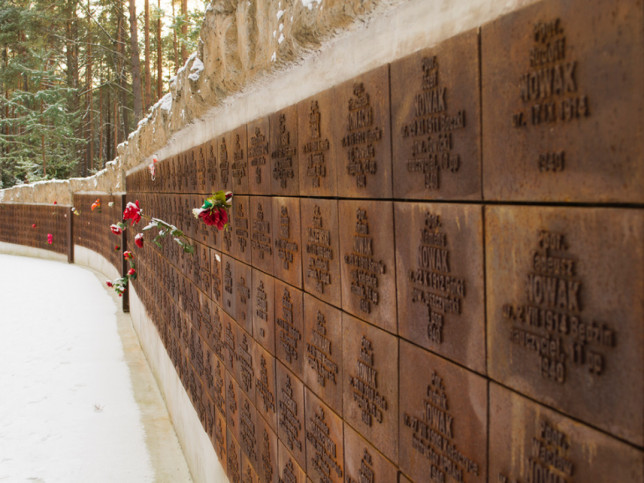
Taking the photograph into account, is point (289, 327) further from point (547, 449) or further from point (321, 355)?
point (547, 449)

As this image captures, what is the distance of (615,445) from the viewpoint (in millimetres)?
786

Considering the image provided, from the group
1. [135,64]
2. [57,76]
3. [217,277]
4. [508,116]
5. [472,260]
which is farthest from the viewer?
[57,76]

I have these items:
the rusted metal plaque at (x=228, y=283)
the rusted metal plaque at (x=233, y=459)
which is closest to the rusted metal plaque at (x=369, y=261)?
the rusted metal plaque at (x=228, y=283)

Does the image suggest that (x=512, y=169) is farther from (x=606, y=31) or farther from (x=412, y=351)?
(x=412, y=351)

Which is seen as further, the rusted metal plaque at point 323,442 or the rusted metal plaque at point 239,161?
the rusted metal plaque at point 239,161

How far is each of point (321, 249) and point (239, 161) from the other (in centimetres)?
109

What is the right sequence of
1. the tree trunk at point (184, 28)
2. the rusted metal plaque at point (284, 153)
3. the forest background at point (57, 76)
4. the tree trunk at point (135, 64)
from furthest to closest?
the forest background at point (57, 76), the tree trunk at point (135, 64), the tree trunk at point (184, 28), the rusted metal plaque at point (284, 153)

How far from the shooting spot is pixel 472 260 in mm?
1071

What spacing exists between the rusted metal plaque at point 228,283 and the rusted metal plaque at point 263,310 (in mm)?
363

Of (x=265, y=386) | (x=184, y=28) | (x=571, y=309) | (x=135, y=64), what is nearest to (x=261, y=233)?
(x=265, y=386)

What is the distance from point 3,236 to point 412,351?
21402mm

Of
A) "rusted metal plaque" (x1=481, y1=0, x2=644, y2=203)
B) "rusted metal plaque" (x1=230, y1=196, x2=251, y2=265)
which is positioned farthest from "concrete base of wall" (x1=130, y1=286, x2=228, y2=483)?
"rusted metal plaque" (x1=481, y1=0, x2=644, y2=203)

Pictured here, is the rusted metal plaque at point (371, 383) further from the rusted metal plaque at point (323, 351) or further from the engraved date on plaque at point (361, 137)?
the engraved date on plaque at point (361, 137)

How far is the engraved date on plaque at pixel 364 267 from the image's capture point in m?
1.45
